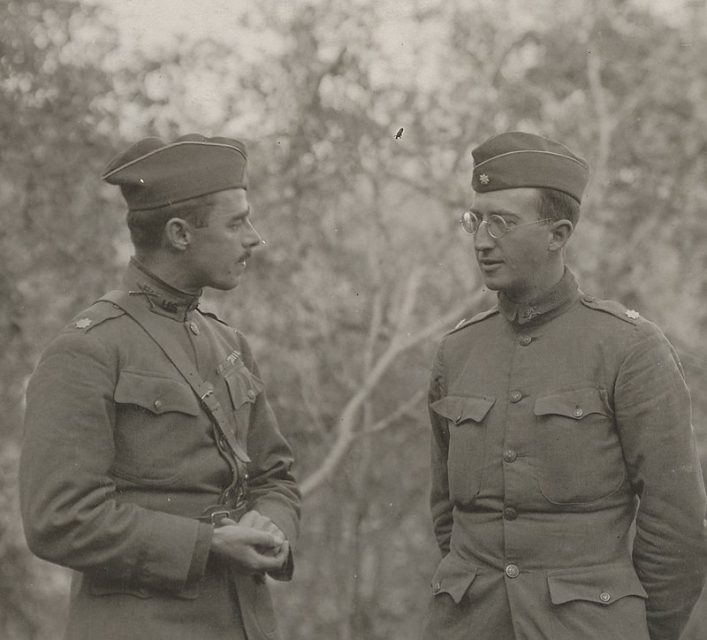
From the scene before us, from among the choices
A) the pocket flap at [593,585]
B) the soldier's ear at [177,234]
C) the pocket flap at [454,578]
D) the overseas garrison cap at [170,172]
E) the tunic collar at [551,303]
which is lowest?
the pocket flap at [454,578]

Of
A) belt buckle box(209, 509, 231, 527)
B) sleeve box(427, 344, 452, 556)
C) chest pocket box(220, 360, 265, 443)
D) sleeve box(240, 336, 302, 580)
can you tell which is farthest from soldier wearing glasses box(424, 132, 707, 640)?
belt buckle box(209, 509, 231, 527)

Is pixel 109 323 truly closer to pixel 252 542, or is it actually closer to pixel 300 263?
pixel 252 542

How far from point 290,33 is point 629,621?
4632mm

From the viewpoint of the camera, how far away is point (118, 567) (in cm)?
320

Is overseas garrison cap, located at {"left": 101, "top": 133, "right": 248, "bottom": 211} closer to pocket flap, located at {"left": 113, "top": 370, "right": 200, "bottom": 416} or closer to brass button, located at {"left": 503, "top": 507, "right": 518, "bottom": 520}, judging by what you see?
pocket flap, located at {"left": 113, "top": 370, "right": 200, "bottom": 416}

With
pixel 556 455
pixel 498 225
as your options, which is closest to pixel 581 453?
pixel 556 455

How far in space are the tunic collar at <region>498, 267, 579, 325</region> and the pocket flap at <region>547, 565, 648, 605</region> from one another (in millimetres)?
825

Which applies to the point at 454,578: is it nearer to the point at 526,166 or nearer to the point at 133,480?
the point at 133,480

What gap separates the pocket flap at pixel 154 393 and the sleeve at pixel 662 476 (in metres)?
1.32

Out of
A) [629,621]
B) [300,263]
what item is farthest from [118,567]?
[300,263]

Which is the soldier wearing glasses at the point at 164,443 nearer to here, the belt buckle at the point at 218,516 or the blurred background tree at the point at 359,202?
the belt buckle at the point at 218,516

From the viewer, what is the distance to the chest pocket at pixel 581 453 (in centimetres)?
352

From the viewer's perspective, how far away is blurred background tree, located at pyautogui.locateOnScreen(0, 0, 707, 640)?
6.39 meters

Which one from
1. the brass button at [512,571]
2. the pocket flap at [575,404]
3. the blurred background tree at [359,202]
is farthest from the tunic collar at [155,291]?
the blurred background tree at [359,202]
